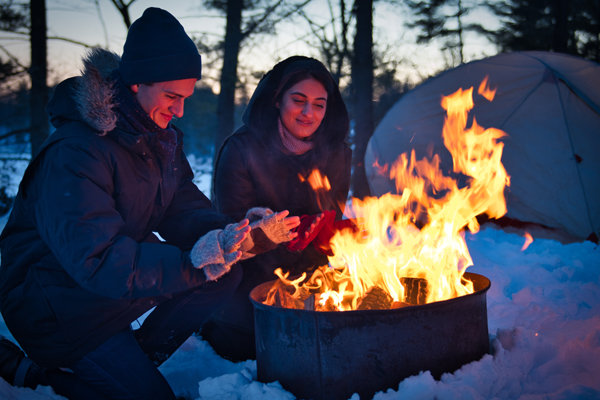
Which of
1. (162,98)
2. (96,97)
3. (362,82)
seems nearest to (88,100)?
(96,97)

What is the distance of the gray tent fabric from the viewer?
4.36 m

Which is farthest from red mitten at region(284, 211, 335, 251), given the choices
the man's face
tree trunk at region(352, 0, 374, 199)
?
tree trunk at region(352, 0, 374, 199)

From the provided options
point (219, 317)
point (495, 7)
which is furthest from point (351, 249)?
point (495, 7)

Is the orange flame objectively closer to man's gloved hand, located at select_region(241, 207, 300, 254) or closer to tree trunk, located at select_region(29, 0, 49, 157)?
man's gloved hand, located at select_region(241, 207, 300, 254)

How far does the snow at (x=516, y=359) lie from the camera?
1842mm

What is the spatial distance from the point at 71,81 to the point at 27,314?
41.8 inches

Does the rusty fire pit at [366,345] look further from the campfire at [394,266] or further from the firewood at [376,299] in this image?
the firewood at [376,299]

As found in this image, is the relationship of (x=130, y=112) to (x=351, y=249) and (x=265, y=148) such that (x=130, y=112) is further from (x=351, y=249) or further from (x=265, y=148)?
(x=351, y=249)

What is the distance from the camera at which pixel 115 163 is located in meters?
1.94

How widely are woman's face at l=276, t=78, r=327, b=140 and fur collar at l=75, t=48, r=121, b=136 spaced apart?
124cm

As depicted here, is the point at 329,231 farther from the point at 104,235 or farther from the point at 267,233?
the point at 104,235

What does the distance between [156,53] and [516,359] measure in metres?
A: 2.29

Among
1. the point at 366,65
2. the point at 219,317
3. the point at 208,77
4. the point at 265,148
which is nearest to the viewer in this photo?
the point at 219,317

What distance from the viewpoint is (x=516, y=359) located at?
81.9 inches
